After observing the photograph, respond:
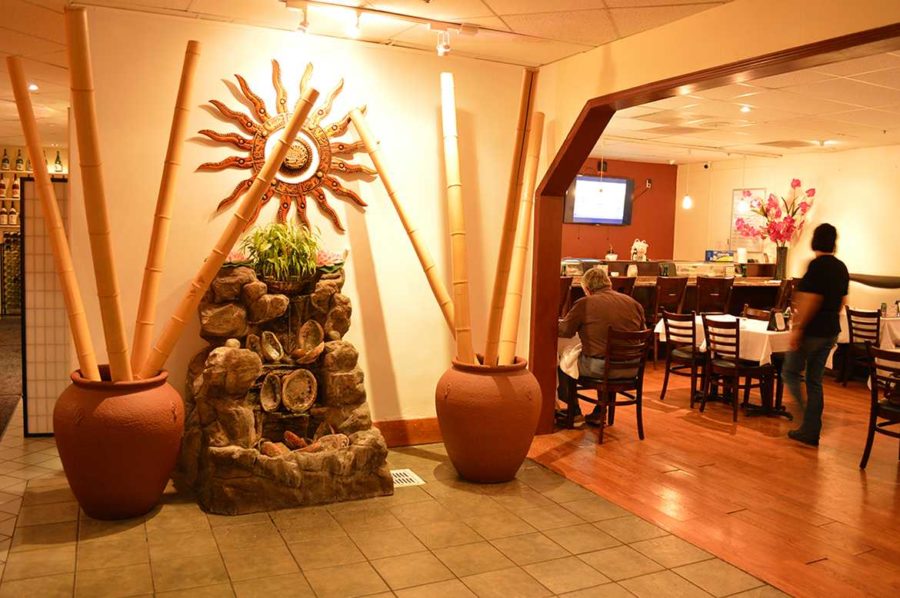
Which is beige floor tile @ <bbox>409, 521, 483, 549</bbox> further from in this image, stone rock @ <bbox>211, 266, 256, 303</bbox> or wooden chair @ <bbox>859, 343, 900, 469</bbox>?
wooden chair @ <bbox>859, 343, 900, 469</bbox>

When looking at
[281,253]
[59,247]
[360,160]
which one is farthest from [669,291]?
[59,247]

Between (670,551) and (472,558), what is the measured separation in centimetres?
98

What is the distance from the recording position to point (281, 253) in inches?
171

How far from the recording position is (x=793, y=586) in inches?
129

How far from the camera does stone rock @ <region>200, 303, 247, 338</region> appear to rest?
13.7 ft

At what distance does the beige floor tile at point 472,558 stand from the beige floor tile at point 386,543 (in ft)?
0.48

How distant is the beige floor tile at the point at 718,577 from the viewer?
322 cm

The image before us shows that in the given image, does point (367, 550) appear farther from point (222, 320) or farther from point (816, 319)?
point (816, 319)

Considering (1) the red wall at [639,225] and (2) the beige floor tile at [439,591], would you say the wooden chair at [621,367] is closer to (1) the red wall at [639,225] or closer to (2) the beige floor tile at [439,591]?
(2) the beige floor tile at [439,591]

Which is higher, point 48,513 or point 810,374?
point 810,374

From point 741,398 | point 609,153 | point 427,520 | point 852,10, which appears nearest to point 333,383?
point 427,520

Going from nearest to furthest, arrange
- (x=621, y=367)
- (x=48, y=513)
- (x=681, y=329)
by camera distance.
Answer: (x=48, y=513), (x=621, y=367), (x=681, y=329)

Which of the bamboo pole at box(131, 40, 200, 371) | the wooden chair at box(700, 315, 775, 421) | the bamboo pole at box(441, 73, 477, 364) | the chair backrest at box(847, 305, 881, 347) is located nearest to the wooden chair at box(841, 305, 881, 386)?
the chair backrest at box(847, 305, 881, 347)

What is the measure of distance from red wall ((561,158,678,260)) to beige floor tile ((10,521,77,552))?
→ 9006 mm
